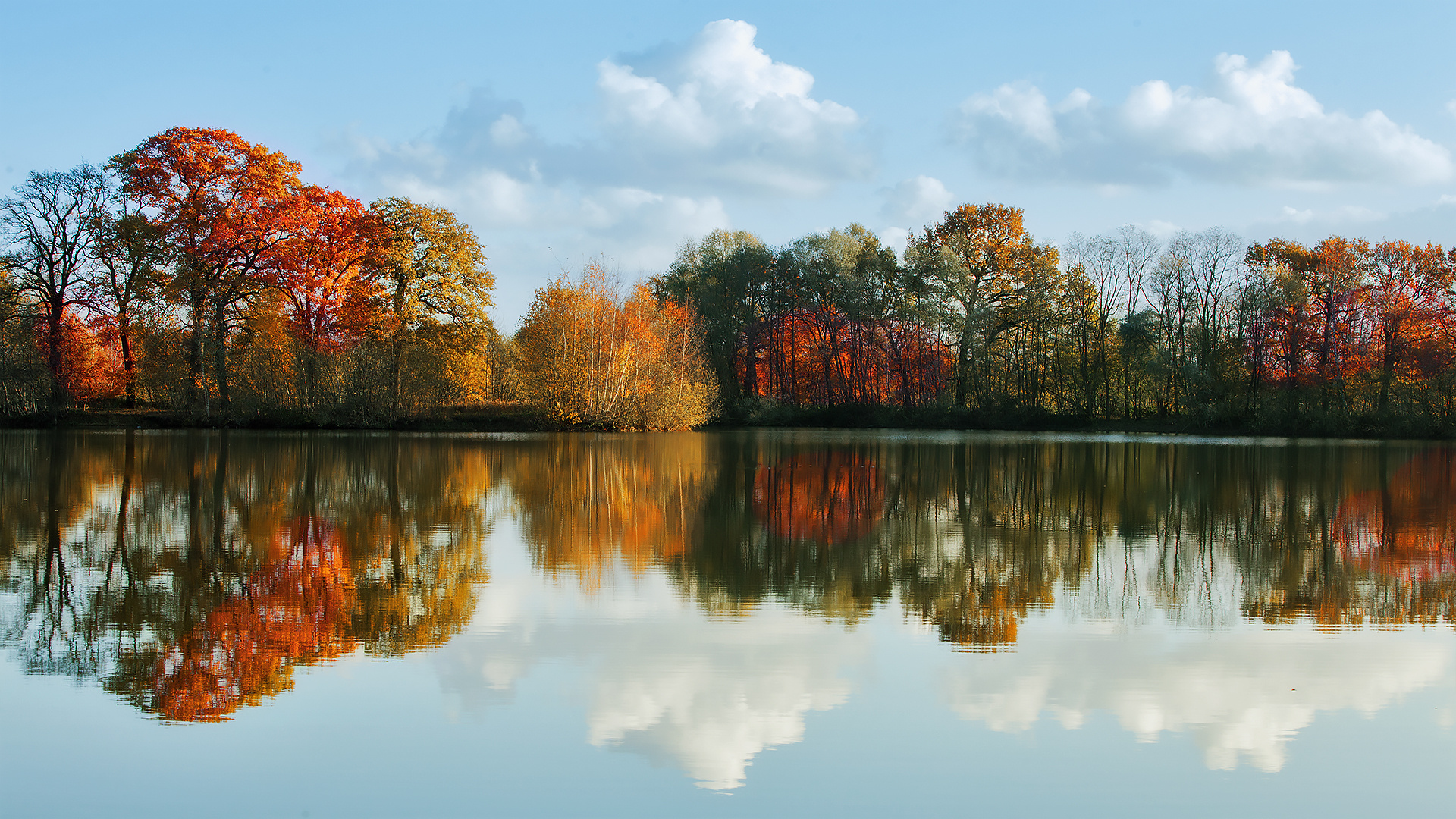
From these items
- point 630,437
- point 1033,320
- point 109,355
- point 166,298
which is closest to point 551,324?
point 630,437

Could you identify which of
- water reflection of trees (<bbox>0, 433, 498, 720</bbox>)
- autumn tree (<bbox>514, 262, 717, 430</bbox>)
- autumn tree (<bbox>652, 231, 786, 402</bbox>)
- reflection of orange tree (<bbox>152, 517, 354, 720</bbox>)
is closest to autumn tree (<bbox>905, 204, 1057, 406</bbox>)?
autumn tree (<bbox>652, 231, 786, 402</bbox>)

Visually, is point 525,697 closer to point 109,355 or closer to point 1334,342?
point 109,355

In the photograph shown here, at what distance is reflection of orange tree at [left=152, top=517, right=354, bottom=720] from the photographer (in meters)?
4.66

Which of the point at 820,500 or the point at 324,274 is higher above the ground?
the point at 324,274

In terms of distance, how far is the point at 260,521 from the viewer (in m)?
10.4

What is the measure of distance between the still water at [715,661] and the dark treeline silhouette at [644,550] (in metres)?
0.05

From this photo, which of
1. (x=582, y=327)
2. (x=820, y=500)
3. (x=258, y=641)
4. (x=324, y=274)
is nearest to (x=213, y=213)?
(x=324, y=274)

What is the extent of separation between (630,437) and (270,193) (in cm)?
1656

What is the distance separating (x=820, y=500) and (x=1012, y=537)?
12.7 feet

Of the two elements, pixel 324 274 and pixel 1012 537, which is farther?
pixel 324 274

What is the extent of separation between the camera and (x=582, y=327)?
37.9 metres

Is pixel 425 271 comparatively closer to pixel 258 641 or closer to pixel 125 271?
pixel 125 271

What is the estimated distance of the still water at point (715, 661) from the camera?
12.3 feet

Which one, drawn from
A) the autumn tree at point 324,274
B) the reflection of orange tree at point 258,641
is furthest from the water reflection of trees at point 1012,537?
the autumn tree at point 324,274
